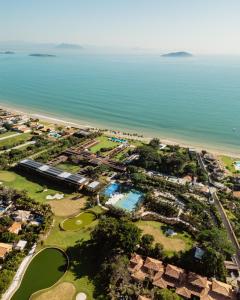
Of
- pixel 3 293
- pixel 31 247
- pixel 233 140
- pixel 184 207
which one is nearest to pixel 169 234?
pixel 184 207

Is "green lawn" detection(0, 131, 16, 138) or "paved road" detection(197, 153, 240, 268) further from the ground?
"paved road" detection(197, 153, 240, 268)

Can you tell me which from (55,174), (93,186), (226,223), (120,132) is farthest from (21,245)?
(120,132)

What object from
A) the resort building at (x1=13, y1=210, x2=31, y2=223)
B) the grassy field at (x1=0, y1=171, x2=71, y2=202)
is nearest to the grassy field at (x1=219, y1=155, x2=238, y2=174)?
the grassy field at (x1=0, y1=171, x2=71, y2=202)

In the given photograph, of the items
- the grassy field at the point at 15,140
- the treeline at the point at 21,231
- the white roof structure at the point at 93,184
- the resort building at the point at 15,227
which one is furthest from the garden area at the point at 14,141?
the resort building at the point at 15,227

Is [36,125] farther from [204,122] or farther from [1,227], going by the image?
[204,122]

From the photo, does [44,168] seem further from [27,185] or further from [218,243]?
[218,243]

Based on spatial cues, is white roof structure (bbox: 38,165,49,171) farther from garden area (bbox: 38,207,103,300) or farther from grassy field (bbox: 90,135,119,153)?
grassy field (bbox: 90,135,119,153)
